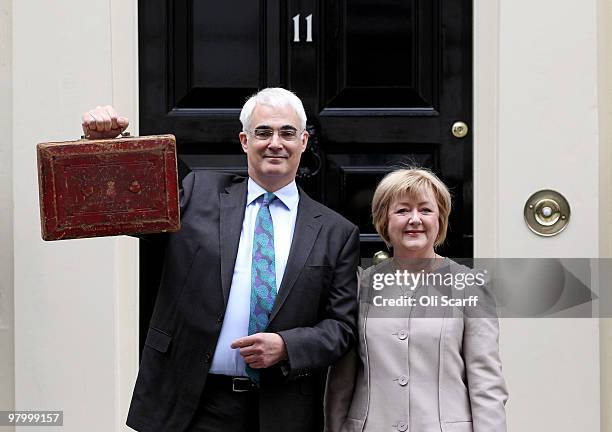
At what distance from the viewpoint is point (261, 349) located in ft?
12.0

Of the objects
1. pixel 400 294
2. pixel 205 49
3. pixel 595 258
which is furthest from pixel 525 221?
pixel 205 49

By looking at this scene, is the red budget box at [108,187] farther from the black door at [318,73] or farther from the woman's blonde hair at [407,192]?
the black door at [318,73]

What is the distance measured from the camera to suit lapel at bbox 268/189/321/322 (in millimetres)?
3783

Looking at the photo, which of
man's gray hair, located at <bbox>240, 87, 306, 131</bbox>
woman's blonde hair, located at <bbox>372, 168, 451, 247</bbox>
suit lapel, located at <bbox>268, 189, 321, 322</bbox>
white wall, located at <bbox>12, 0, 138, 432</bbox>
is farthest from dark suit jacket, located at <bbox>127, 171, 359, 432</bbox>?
white wall, located at <bbox>12, 0, 138, 432</bbox>

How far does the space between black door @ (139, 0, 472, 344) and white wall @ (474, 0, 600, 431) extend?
0.33 metres

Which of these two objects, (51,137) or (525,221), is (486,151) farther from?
(51,137)

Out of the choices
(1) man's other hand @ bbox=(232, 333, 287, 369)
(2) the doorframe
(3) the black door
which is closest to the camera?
(1) man's other hand @ bbox=(232, 333, 287, 369)

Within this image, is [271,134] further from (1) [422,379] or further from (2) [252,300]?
(1) [422,379]

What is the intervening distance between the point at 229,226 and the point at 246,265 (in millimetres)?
136

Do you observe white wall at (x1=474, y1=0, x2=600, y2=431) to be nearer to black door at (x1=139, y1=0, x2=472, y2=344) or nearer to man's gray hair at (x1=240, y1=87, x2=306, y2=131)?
black door at (x1=139, y1=0, x2=472, y2=344)

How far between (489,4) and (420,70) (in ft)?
1.26

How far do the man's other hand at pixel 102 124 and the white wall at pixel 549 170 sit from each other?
1.73 meters

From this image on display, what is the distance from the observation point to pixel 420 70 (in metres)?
5.08

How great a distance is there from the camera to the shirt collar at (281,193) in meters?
3.95
